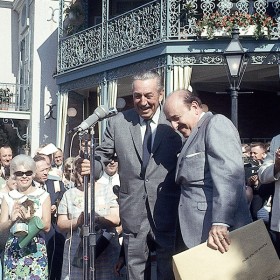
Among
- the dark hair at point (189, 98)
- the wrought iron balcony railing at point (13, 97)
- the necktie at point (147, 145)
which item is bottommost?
the necktie at point (147, 145)

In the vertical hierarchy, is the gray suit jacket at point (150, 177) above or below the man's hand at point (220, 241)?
above

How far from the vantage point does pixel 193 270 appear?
4.49m

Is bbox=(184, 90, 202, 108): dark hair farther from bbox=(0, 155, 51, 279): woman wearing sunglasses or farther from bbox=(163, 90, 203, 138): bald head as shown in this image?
bbox=(0, 155, 51, 279): woman wearing sunglasses

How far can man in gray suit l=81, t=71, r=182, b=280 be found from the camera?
208 inches

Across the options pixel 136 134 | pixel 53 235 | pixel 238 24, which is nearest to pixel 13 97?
pixel 238 24

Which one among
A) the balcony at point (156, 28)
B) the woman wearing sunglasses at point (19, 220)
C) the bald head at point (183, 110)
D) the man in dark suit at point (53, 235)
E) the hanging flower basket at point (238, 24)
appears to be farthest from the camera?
the balcony at point (156, 28)

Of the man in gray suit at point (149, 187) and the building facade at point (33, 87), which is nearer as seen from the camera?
the man in gray suit at point (149, 187)

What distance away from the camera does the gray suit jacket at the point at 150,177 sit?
5.32 meters

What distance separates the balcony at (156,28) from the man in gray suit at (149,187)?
29.5 ft

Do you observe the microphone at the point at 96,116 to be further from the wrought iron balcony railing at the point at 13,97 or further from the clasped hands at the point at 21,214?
the wrought iron balcony railing at the point at 13,97

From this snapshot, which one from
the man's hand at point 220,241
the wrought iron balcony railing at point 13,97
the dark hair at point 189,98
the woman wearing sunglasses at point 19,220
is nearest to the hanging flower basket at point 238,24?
the woman wearing sunglasses at point 19,220

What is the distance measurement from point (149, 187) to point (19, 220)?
1.43 meters

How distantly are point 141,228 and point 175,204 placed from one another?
0.33 metres

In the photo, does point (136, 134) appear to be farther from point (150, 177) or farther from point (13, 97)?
point (13, 97)
